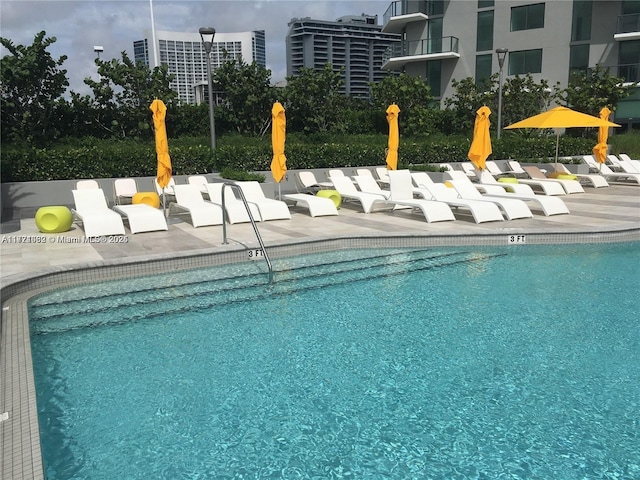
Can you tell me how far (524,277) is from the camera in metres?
8.11

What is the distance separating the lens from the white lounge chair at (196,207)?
10.8 meters

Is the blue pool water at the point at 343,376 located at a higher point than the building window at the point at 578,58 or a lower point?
lower

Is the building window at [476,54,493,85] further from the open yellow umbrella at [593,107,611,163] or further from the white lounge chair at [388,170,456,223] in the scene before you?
the white lounge chair at [388,170,456,223]

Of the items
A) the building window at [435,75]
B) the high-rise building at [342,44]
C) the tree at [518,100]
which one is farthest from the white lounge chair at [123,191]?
the high-rise building at [342,44]

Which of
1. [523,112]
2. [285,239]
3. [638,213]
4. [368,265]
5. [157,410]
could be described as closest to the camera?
[157,410]

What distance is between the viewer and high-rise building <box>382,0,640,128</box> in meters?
31.6

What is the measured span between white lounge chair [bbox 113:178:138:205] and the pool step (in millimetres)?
6496

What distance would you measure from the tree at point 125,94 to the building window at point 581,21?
25.0 metres

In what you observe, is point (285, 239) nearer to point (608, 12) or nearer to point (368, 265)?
point (368, 265)

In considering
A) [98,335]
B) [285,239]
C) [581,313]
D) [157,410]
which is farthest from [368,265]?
[157,410]

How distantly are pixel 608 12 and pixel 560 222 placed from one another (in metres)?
27.1

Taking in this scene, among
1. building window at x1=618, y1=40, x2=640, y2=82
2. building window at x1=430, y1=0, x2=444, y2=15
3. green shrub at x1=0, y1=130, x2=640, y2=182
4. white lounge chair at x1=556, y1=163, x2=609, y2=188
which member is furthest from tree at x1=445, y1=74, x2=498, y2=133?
building window at x1=430, y1=0, x2=444, y2=15

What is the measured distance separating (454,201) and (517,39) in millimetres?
27525

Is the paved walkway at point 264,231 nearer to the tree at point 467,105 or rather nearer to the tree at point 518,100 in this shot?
the tree at point 467,105
